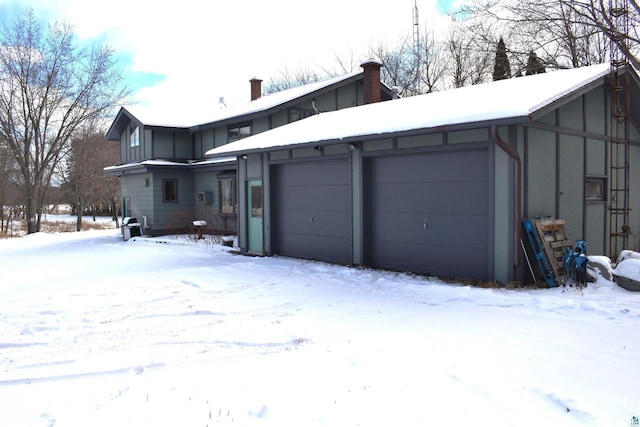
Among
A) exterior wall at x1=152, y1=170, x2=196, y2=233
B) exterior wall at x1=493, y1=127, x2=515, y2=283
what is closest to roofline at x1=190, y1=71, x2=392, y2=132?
exterior wall at x1=152, y1=170, x2=196, y2=233

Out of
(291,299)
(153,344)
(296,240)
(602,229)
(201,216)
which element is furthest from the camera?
(201,216)

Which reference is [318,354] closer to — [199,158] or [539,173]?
[539,173]

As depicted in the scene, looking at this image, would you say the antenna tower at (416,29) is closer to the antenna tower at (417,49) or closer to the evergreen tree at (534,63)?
the antenna tower at (417,49)

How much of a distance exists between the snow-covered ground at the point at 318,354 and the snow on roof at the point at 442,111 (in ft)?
8.50

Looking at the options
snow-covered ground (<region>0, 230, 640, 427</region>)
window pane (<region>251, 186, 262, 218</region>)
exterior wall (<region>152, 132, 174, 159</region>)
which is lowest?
snow-covered ground (<region>0, 230, 640, 427</region>)

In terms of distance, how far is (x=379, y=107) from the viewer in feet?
38.5

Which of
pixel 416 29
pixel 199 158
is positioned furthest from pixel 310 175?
pixel 416 29

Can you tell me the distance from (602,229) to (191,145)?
15735 mm

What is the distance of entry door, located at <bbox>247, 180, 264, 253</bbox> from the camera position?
12031 mm

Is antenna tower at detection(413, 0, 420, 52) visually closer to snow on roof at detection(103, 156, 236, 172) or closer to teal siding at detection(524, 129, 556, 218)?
snow on roof at detection(103, 156, 236, 172)

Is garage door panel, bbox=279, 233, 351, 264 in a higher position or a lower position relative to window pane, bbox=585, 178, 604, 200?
lower

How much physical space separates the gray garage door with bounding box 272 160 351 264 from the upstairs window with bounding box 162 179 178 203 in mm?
9025

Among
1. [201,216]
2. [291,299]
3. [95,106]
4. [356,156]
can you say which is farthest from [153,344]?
[95,106]

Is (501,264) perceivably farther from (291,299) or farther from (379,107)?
(379,107)
